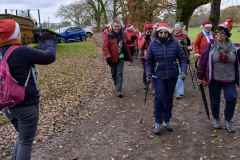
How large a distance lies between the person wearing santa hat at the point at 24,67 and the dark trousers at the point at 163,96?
274 centimetres

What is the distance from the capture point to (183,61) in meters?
7.01

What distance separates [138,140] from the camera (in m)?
6.93

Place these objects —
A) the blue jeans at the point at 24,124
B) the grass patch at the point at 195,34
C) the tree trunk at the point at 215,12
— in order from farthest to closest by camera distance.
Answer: the grass patch at the point at 195,34
the tree trunk at the point at 215,12
the blue jeans at the point at 24,124

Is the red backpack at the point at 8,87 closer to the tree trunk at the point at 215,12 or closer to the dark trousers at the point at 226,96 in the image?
the dark trousers at the point at 226,96

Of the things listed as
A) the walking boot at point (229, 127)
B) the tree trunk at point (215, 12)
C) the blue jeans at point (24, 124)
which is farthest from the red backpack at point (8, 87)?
the tree trunk at point (215, 12)

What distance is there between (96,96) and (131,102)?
65.8 inches

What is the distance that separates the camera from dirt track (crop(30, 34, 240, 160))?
6.22m

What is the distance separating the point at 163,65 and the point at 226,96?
112 centimetres

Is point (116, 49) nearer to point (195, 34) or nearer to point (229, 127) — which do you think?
point (229, 127)

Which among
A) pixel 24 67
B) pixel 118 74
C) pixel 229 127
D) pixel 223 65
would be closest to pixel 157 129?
pixel 229 127

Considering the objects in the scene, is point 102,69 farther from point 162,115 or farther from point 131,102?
point 162,115

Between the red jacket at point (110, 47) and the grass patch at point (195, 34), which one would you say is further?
the grass patch at point (195, 34)

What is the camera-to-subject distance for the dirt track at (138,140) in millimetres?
6223

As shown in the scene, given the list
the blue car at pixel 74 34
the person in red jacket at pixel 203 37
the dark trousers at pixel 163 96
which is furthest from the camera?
the blue car at pixel 74 34
